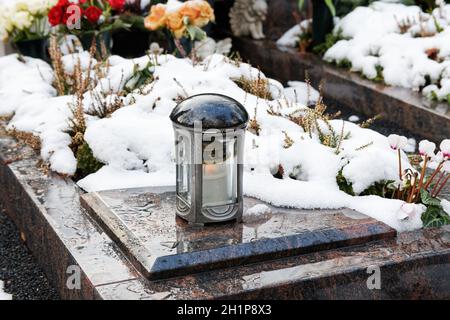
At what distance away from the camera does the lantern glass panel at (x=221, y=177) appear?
3.07 m

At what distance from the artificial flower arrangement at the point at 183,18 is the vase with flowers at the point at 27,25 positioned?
78 cm

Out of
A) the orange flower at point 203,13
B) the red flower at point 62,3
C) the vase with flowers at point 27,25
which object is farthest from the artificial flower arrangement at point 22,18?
the orange flower at point 203,13

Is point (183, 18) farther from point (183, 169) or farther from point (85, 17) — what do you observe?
point (183, 169)

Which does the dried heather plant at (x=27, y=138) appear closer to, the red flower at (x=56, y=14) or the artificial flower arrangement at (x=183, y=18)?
the red flower at (x=56, y=14)

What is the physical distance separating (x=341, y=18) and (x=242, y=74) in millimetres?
2412

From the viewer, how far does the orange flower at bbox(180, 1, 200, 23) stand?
217 inches

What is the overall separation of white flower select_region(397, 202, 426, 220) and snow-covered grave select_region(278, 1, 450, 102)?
2.20 meters

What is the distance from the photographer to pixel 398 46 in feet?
19.5

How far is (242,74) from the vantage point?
191 inches

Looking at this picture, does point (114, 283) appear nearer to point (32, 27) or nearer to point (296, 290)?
point (296, 290)

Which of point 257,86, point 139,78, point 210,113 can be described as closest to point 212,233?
point 210,113

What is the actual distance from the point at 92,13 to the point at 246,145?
236cm
